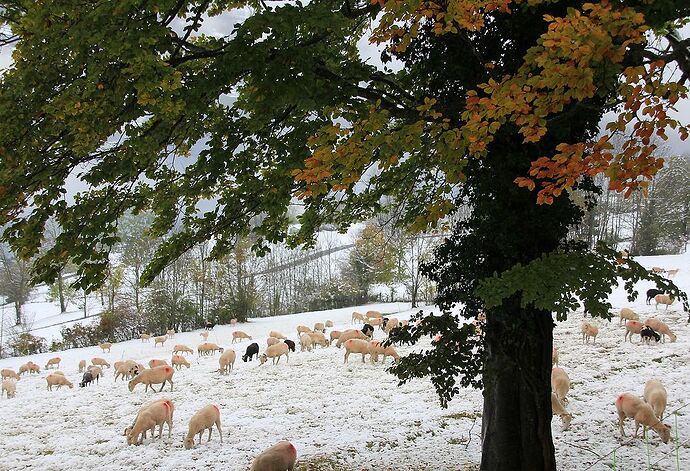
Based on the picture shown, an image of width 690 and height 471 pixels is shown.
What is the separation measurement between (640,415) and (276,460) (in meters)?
5.82

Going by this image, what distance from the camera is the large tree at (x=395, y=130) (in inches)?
112

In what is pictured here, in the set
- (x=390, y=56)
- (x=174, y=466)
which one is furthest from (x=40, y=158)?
(x=174, y=466)

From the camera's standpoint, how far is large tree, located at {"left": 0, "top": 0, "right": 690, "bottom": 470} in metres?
2.85

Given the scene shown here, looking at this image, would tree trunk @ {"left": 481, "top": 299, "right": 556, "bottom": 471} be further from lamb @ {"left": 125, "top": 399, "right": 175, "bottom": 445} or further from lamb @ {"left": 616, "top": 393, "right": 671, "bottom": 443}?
lamb @ {"left": 125, "top": 399, "right": 175, "bottom": 445}

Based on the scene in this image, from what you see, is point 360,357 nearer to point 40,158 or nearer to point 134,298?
point 40,158

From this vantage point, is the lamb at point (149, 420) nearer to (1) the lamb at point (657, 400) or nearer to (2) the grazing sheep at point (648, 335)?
(1) the lamb at point (657, 400)

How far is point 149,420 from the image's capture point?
8.88m

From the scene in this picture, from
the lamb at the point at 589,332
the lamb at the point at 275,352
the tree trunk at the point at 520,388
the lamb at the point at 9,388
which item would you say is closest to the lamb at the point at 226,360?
the lamb at the point at 275,352

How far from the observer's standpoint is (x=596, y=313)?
356 cm

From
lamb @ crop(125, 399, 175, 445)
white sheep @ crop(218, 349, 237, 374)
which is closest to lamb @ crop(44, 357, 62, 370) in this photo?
white sheep @ crop(218, 349, 237, 374)

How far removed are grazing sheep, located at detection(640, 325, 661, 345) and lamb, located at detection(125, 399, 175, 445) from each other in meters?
13.6

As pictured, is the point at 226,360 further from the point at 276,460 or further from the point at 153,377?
the point at 276,460

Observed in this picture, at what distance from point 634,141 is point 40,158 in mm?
5102

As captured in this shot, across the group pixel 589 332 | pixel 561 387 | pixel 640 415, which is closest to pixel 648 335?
pixel 589 332
